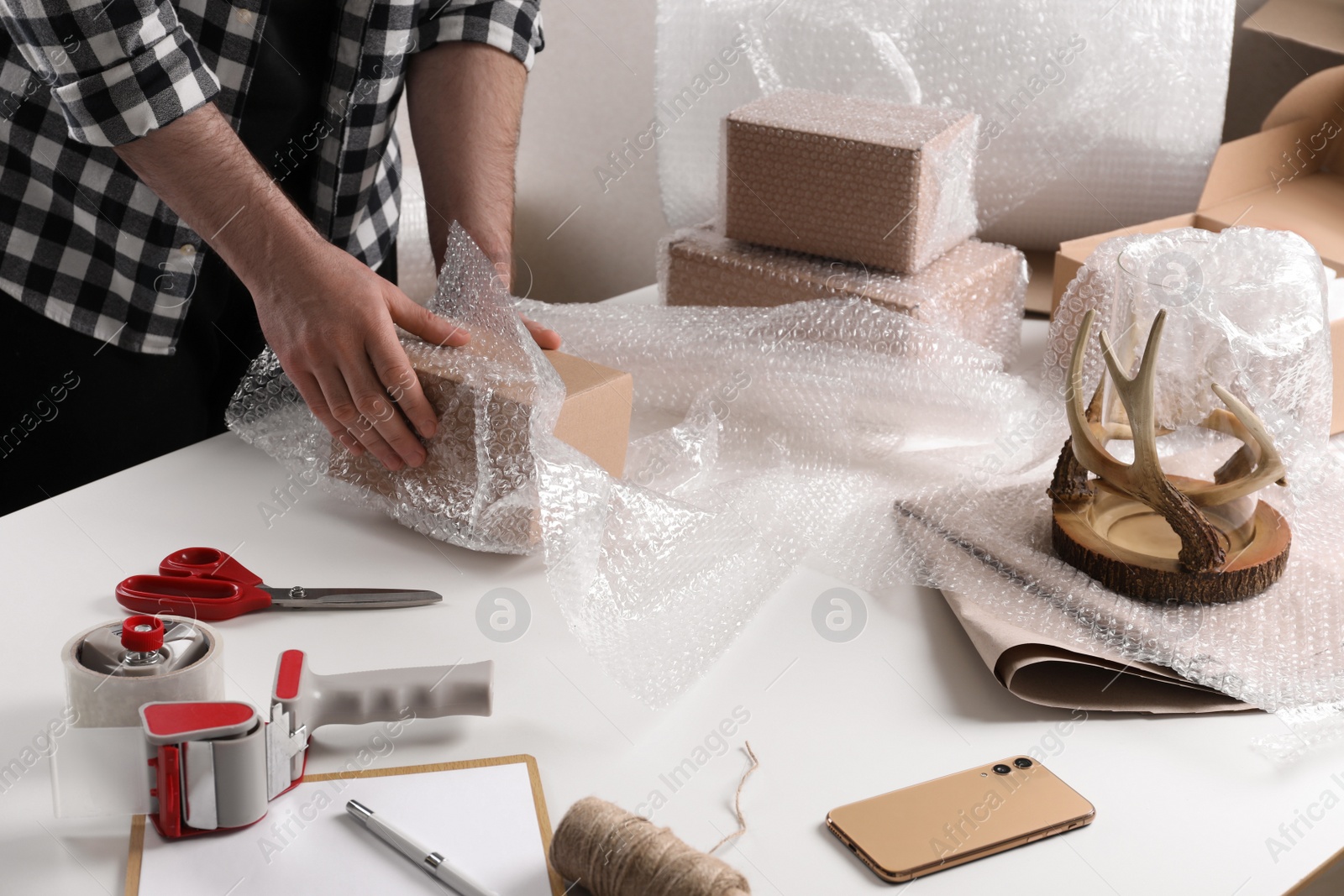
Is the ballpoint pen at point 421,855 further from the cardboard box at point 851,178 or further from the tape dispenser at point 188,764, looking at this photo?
the cardboard box at point 851,178

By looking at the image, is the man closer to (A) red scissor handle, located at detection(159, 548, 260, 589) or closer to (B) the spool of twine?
(A) red scissor handle, located at detection(159, 548, 260, 589)

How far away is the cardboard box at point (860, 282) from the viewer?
43.1 inches

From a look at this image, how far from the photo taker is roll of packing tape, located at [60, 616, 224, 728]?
628 mm

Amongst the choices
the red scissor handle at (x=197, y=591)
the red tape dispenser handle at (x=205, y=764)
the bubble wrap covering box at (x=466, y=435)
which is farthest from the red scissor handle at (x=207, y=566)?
the red tape dispenser handle at (x=205, y=764)

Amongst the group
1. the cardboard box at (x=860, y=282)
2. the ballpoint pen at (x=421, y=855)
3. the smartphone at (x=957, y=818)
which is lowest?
the ballpoint pen at (x=421, y=855)

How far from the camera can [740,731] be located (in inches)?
27.9

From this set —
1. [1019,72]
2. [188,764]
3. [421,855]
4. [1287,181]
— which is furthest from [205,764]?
[1287,181]

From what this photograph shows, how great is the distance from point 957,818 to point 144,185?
0.91m

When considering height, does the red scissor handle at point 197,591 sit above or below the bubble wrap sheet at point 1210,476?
below

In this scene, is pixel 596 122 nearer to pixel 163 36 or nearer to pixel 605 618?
pixel 163 36

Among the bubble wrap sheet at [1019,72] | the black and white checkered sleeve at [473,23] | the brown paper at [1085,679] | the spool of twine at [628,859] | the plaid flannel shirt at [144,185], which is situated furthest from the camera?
the bubble wrap sheet at [1019,72]

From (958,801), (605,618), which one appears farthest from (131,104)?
(958,801)

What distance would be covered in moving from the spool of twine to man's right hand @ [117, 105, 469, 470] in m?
0.39

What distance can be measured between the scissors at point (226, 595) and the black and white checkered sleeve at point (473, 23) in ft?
1.98
